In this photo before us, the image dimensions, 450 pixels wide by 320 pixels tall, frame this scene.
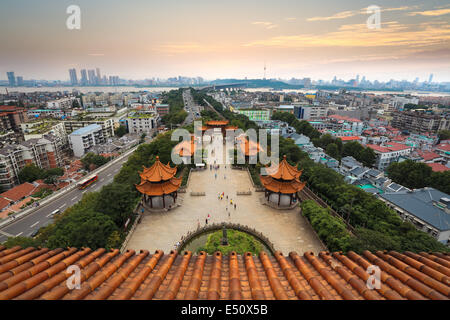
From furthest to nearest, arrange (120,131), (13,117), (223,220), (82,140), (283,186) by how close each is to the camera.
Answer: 1. (13,117)
2. (120,131)
3. (82,140)
4. (283,186)
5. (223,220)

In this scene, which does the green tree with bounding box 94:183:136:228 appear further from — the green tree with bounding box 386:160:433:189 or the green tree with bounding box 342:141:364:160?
the green tree with bounding box 342:141:364:160

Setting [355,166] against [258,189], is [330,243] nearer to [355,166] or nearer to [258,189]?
[258,189]

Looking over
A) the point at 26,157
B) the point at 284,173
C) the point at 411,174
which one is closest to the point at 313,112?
the point at 411,174

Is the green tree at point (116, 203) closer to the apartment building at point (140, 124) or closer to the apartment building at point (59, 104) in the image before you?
the apartment building at point (140, 124)

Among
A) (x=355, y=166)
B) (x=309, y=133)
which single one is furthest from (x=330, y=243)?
(x=309, y=133)

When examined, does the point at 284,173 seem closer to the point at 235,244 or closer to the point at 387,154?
the point at 235,244

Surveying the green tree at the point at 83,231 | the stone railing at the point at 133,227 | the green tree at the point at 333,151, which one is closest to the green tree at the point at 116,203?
the stone railing at the point at 133,227

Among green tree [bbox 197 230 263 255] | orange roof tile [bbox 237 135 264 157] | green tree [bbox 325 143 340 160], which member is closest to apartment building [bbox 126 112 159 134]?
orange roof tile [bbox 237 135 264 157]

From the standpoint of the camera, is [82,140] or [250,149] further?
[82,140]

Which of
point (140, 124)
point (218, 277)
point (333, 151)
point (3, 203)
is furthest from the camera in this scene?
point (140, 124)
